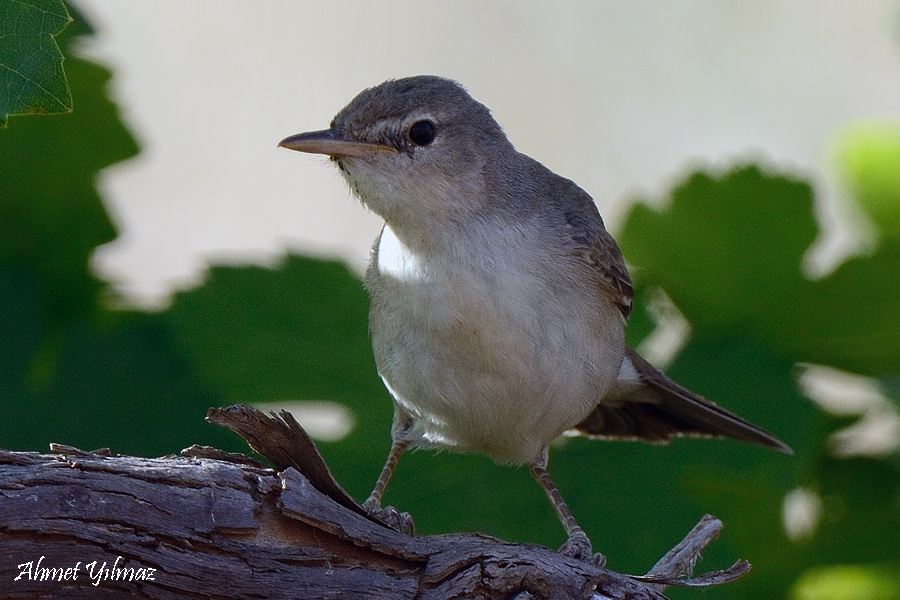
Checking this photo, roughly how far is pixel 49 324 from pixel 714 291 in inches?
72.2

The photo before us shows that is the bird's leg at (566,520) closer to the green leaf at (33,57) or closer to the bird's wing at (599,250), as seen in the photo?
the bird's wing at (599,250)

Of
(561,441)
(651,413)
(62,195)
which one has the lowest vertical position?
(62,195)

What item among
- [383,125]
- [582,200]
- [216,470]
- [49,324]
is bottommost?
[216,470]

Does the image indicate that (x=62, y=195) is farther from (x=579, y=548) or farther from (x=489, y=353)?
(x=579, y=548)

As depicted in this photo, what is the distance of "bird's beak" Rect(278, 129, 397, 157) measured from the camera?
2349mm

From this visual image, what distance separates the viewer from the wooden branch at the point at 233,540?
4.95 ft

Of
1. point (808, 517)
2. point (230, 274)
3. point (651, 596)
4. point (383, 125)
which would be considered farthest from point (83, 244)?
point (808, 517)

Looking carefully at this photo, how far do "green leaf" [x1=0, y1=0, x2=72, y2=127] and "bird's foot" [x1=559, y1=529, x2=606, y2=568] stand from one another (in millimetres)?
1546

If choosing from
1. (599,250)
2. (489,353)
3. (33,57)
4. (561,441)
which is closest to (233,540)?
(33,57)

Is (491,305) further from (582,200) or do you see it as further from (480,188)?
(582,200)

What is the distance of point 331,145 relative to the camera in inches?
93.4

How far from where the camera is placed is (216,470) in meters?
1.68

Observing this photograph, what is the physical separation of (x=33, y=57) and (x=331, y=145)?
1.06 meters

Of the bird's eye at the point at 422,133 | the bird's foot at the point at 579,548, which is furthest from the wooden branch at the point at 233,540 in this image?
the bird's eye at the point at 422,133
